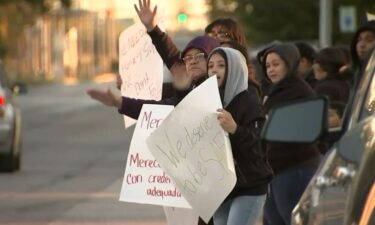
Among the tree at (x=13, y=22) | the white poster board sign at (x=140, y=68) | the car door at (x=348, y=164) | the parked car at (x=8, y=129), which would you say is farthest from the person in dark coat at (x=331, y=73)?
the tree at (x=13, y=22)

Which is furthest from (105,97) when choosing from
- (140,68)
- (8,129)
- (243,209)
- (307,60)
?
(8,129)

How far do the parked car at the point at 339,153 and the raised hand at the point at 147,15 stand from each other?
3846 mm

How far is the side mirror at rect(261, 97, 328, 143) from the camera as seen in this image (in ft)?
15.1

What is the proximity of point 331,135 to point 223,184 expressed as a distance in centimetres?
215

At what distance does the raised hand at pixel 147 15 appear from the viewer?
876cm

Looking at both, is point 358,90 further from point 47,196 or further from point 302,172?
point 47,196

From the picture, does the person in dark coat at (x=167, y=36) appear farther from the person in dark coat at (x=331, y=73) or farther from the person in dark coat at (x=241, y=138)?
the person in dark coat at (x=331, y=73)

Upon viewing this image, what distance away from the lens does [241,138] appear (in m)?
7.06

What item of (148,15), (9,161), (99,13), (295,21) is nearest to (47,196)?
(9,161)

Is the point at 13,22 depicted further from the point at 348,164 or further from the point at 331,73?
the point at 348,164

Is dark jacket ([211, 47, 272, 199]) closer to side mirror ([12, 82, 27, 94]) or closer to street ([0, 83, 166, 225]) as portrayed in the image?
street ([0, 83, 166, 225])

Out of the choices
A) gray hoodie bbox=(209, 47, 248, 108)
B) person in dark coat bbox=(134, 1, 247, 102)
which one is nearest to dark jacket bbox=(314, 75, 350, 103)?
person in dark coat bbox=(134, 1, 247, 102)

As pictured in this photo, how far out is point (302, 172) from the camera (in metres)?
8.45

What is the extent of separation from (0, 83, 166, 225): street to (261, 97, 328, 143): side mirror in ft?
27.7
